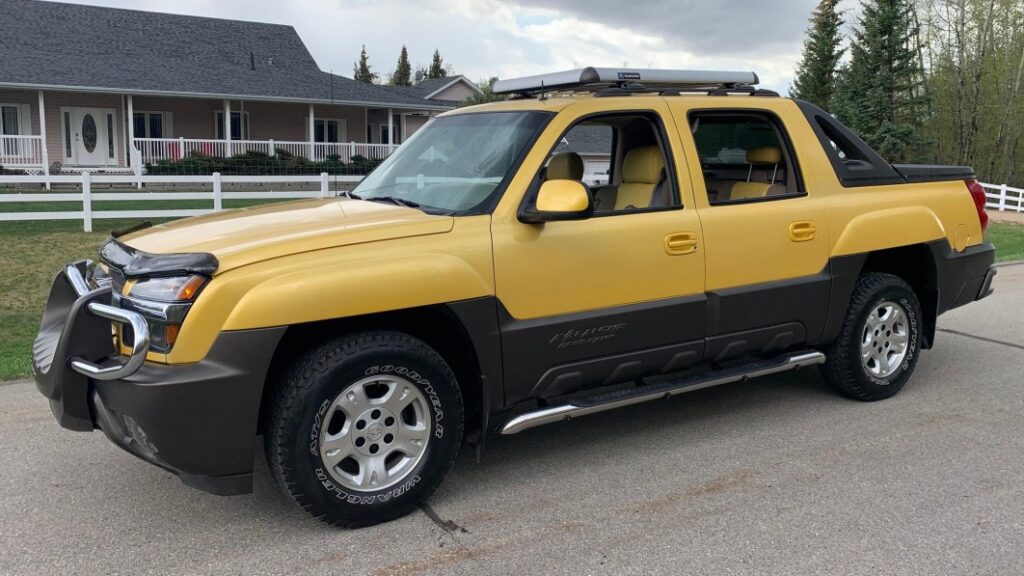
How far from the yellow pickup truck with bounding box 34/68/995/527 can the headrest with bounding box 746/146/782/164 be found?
13 millimetres

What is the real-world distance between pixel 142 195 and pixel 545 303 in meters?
14.0

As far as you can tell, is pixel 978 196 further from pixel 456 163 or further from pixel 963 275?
pixel 456 163

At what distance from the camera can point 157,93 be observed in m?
26.9

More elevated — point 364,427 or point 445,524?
point 364,427

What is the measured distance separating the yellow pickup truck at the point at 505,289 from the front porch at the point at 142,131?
74.3 feet

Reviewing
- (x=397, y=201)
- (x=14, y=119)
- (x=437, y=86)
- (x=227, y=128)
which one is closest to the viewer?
(x=397, y=201)

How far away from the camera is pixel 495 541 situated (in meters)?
3.74

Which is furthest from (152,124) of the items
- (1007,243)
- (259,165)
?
(1007,243)

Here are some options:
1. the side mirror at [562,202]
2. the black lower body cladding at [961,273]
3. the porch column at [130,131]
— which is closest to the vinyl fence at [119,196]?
the porch column at [130,131]

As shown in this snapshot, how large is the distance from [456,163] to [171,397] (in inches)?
80.4

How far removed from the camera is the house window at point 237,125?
31.0 metres

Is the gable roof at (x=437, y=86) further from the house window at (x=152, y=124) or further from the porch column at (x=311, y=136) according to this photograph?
the house window at (x=152, y=124)

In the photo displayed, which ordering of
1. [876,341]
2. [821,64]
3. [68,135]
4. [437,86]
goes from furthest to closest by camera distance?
[821,64]
[437,86]
[68,135]
[876,341]

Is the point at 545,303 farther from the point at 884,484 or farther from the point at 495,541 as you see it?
the point at 884,484
